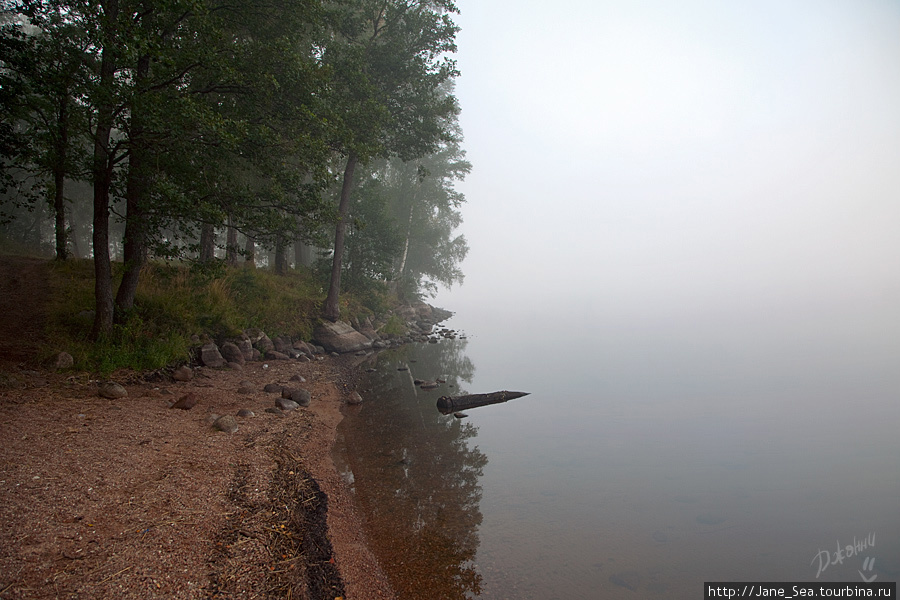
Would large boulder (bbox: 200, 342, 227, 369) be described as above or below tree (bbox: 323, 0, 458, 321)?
below

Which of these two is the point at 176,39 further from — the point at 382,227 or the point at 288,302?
the point at 382,227

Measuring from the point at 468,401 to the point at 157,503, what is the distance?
26.3 feet

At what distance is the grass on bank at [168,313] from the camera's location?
9215 millimetres

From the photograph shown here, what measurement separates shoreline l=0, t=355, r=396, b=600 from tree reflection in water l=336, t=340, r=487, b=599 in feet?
1.08

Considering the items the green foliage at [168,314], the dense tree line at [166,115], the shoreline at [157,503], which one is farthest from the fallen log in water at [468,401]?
the green foliage at [168,314]

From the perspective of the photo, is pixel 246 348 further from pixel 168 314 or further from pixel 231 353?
pixel 168 314

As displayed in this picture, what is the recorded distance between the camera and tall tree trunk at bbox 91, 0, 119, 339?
7.47 m

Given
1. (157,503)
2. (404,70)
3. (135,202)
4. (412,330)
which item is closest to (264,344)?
(135,202)

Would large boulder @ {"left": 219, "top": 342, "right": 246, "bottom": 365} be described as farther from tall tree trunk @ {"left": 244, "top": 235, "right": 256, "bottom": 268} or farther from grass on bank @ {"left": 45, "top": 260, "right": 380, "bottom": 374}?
tall tree trunk @ {"left": 244, "top": 235, "right": 256, "bottom": 268}

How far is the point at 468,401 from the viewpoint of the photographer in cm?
1155

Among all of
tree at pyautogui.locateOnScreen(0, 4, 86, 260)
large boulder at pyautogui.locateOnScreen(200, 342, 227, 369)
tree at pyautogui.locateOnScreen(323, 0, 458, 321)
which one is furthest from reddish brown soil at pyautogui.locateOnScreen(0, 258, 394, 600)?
tree at pyautogui.locateOnScreen(323, 0, 458, 321)

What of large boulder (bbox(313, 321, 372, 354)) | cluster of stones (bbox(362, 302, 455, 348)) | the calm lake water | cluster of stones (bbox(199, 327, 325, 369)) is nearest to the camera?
the calm lake water

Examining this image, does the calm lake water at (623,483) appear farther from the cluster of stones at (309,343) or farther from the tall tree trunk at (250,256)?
the tall tree trunk at (250,256)

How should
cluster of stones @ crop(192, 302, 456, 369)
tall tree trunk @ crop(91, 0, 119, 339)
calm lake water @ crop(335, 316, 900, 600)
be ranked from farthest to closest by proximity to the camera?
cluster of stones @ crop(192, 302, 456, 369)
tall tree trunk @ crop(91, 0, 119, 339)
calm lake water @ crop(335, 316, 900, 600)
